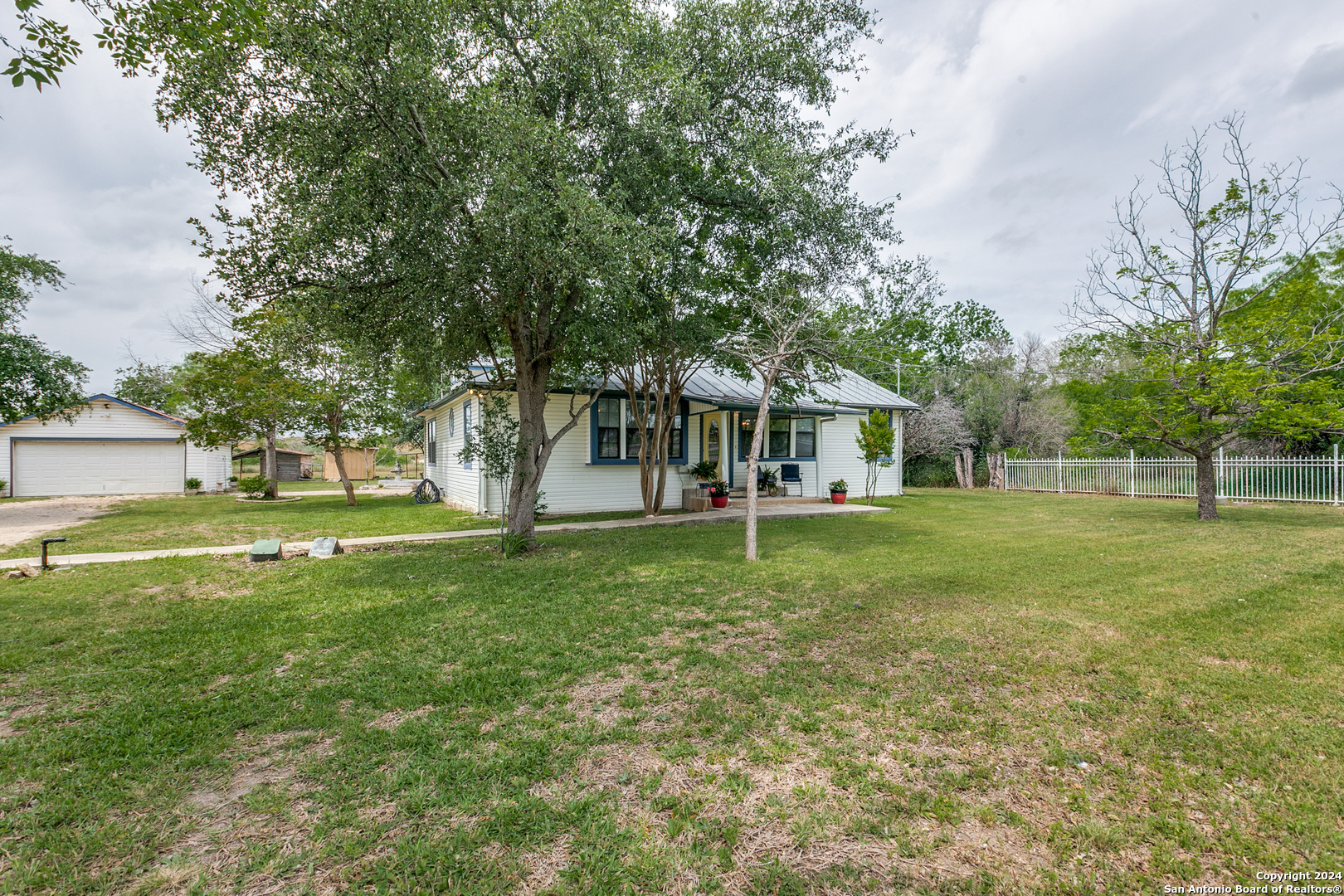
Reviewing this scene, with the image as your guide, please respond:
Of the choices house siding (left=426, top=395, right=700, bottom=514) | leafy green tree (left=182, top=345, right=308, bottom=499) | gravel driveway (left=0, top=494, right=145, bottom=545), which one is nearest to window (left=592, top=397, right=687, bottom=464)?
house siding (left=426, top=395, right=700, bottom=514)

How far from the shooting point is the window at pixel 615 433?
12648 mm

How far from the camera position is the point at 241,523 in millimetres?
11836

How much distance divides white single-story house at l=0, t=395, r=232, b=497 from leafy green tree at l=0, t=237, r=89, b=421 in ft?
16.7

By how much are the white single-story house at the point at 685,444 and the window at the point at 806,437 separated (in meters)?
0.02

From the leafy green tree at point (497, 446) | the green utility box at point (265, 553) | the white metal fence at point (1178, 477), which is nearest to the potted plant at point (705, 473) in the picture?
the leafy green tree at point (497, 446)

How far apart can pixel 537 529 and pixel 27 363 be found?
551 inches

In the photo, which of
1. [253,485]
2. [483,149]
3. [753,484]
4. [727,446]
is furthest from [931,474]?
[253,485]

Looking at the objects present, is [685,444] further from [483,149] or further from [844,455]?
[483,149]

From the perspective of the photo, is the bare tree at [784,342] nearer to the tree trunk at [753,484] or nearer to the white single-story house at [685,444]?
the tree trunk at [753,484]

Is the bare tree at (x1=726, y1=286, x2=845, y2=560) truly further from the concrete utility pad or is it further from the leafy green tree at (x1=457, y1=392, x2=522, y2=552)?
the concrete utility pad

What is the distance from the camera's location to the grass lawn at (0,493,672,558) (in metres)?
9.27

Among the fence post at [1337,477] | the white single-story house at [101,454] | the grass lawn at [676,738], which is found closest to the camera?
the grass lawn at [676,738]

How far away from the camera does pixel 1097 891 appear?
187cm

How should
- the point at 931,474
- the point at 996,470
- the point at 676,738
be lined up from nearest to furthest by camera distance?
the point at 676,738 < the point at 996,470 < the point at 931,474
